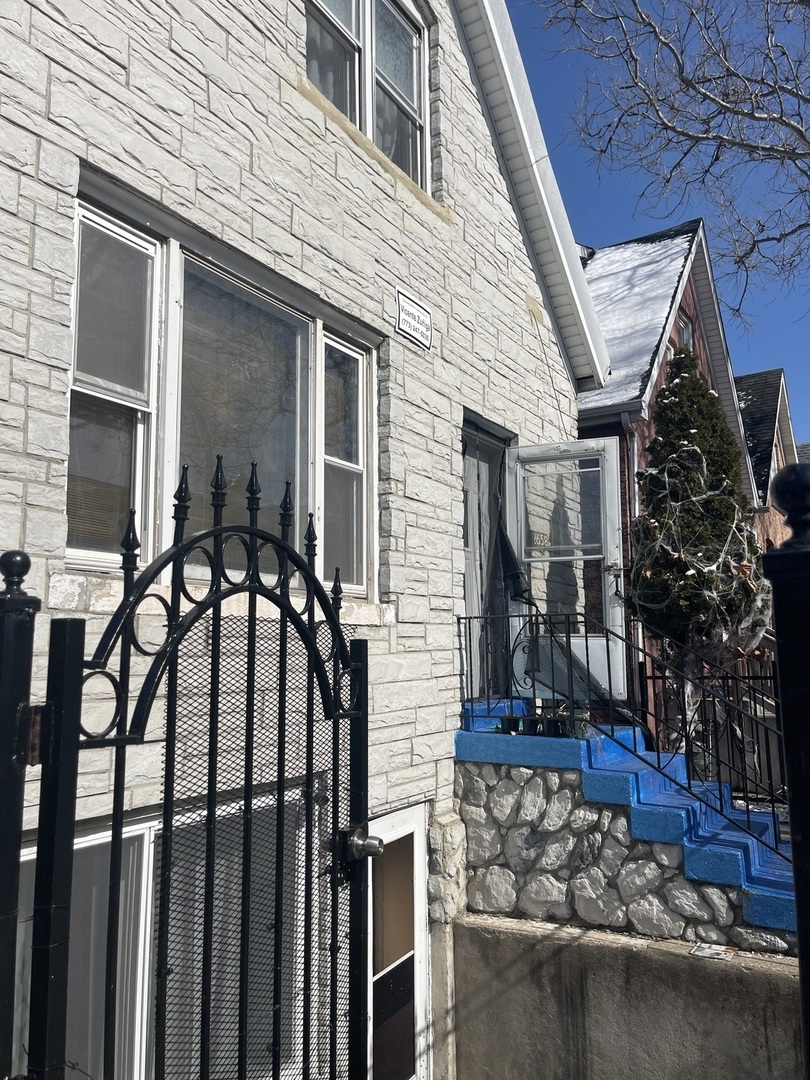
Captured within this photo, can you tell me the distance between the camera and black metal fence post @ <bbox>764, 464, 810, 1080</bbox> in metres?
1.68

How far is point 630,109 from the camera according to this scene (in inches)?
405

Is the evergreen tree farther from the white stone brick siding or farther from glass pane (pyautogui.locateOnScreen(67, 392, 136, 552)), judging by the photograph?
glass pane (pyautogui.locateOnScreen(67, 392, 136, 552))

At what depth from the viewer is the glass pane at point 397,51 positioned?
6363 mm

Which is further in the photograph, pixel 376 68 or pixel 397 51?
pixel 397 51

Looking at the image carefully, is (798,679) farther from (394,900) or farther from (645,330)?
(645,330)

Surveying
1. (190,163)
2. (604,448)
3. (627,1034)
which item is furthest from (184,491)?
(604,448)

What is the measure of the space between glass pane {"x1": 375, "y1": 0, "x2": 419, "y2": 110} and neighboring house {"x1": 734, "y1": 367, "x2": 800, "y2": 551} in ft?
47.5

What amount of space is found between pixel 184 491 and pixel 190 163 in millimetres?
2489

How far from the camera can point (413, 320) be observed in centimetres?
600

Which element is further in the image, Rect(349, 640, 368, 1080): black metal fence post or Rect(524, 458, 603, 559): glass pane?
Rect(524, 458, 603, 559): glass pane

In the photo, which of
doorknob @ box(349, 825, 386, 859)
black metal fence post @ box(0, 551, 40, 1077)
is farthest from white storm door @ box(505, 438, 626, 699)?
black metal fence post @ box(0, 551, 40, 1077)

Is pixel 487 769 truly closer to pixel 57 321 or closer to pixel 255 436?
pixel 255 436

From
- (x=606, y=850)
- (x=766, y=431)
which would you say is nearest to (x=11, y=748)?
(x=606, y=850)

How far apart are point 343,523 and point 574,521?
10.9ft
